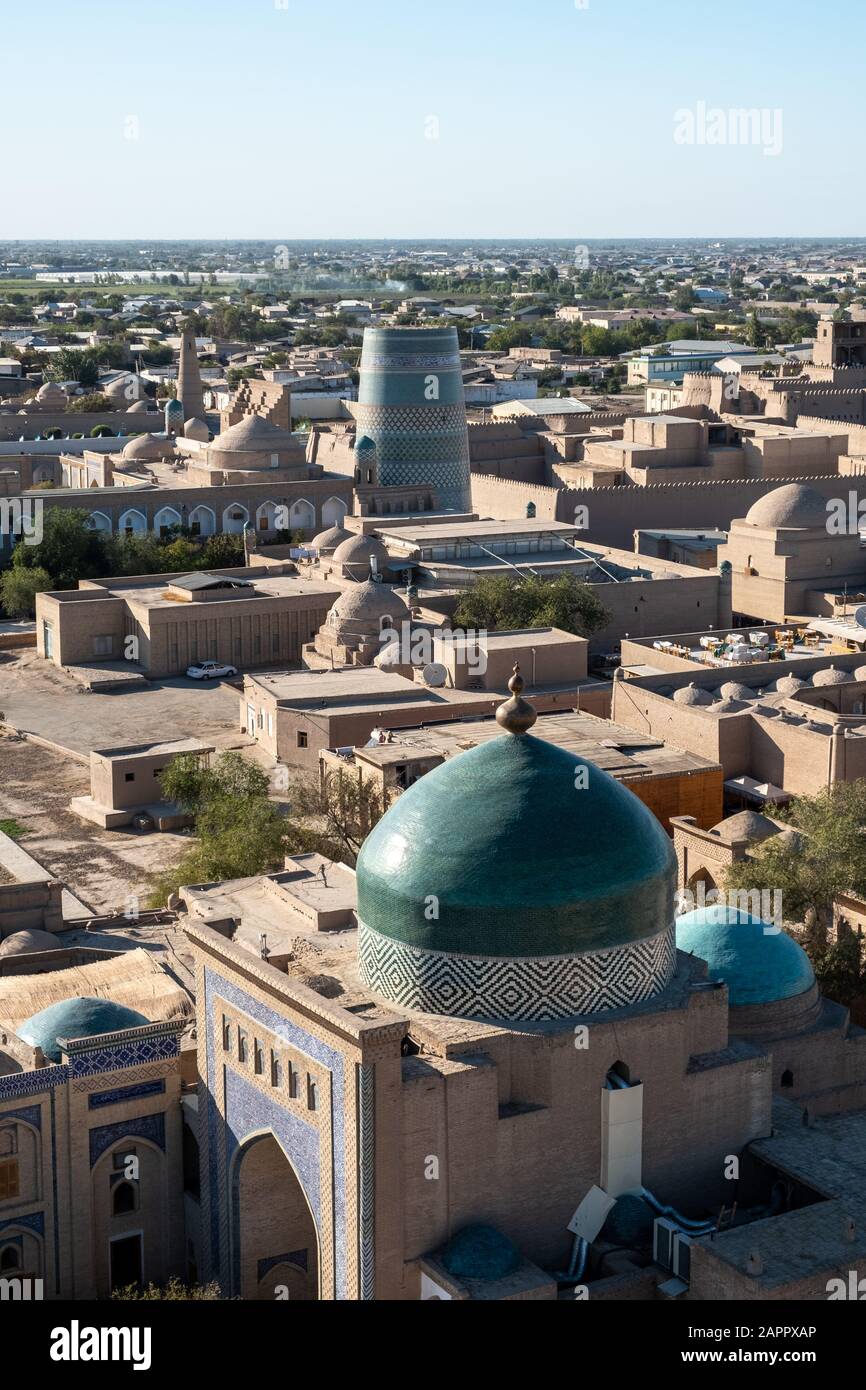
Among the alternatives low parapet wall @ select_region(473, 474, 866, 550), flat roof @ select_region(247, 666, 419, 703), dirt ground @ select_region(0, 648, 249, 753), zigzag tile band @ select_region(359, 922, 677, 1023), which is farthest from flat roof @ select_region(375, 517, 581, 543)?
zigzag tile band @ select_region(359, 922, 677, 1023)

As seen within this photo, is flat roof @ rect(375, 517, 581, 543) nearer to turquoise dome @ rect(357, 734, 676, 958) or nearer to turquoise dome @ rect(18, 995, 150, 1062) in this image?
turquoise dome @ rect(18, 995, 150, 1062)

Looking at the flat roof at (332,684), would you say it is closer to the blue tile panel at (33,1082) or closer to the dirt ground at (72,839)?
the dirt ground at (72,839)

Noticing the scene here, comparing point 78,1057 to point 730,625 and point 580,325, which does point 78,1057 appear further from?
point 580,325

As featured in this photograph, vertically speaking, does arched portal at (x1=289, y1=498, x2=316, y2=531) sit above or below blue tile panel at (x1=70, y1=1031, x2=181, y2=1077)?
above

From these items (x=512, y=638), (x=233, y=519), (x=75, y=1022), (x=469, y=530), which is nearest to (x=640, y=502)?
(x=469, y=530)

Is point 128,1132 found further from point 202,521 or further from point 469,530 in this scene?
point 202,521

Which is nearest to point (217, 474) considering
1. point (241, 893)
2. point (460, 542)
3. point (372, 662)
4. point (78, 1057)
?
point (460, 542)
